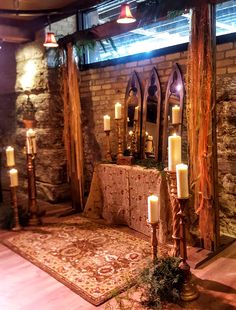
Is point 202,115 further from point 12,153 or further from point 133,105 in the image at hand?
point 12,153

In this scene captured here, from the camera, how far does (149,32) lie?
12.4ft

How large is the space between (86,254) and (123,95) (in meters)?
1.98

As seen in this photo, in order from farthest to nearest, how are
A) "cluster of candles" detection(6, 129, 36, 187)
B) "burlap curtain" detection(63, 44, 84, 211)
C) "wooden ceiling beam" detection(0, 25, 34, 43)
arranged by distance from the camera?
"wooden ceiling beam" detection(0, 25, 34, 43), "burlap curtain" detection(63, 44, 84, 211), "cluster of candles" detection(6, 129, 36, 187)

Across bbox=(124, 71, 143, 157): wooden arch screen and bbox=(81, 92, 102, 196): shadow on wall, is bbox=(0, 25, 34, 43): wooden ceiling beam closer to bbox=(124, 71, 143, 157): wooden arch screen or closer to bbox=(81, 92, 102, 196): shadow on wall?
bbox=(81, 92, 102, 196): shadow on wall

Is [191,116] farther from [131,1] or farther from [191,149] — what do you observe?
[131,1]

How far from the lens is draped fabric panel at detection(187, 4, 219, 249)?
8.68 feet

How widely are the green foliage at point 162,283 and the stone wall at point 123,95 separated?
1139 mm

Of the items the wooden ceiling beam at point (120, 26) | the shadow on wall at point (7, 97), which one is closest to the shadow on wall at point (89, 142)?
the wooden ceiling beam at point (120, 26)

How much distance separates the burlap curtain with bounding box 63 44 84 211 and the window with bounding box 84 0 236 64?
0.49 m

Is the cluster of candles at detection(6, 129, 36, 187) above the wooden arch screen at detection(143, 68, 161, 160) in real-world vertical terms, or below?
below

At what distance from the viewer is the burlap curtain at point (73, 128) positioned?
157 inches

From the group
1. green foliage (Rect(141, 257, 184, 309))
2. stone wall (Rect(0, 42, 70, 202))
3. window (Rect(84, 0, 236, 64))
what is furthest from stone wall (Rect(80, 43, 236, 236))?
green foliage (Rect(141, 257, 184, 309))

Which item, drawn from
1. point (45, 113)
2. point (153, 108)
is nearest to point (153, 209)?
point (153, 108)

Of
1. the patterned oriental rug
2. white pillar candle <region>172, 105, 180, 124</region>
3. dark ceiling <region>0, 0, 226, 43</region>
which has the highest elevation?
dark ceiling <region>0, 0, 226, 43</region>
